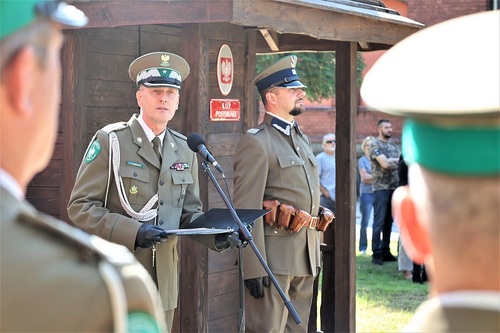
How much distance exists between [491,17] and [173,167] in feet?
12.5

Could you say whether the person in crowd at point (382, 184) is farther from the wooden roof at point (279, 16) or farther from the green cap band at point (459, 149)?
the green cap band at point (459, 149)

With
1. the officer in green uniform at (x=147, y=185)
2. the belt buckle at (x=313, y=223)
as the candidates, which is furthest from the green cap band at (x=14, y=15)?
the belt buckle at (x=313, y=223)

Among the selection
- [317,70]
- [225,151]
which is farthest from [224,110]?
[317,70]

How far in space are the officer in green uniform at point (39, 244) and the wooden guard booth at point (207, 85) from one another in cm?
394

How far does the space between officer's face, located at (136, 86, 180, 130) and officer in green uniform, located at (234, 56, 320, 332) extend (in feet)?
3.20

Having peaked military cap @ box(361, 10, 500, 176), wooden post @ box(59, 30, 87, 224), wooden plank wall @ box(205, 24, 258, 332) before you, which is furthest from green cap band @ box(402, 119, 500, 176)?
wooden plank wall @ box(205, 24, 258, 332)

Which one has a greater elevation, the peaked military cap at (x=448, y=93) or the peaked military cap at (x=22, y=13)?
the peaked military cap at (x=22, y=13)

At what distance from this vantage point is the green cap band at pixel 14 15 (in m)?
1.38

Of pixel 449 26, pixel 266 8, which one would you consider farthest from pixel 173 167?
pixel 449 26

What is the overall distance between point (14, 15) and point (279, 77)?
17.1 feet

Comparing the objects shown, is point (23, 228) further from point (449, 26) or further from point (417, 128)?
point (449, 26)

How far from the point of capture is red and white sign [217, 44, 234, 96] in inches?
267

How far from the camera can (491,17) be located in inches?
61.7

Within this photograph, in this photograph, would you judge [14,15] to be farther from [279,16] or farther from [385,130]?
[385,130]
